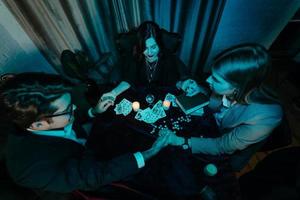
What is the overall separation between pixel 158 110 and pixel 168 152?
0.41m

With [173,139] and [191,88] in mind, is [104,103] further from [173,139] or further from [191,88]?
[191,88]

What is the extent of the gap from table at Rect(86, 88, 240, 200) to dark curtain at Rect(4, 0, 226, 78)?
1208mm

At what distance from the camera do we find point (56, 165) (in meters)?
1.12

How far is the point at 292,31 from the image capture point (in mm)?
3234

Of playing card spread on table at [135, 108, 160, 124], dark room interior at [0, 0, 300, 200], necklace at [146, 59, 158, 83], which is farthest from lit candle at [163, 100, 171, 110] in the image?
necklace at [146, 59, 158, 83]

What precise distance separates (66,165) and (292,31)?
423 cm

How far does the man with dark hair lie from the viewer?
41.8 inches

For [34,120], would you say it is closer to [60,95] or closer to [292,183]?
[60,95]

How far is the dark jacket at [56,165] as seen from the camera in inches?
42.0

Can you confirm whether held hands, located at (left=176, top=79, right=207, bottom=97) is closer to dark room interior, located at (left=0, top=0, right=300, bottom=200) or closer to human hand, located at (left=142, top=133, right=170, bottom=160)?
dark room interior, located at (left=0, top=0, right=300, bottom=200)

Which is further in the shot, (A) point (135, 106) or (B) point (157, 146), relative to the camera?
(A) point (135, 106)

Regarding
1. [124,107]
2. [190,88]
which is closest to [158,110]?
[124,107]

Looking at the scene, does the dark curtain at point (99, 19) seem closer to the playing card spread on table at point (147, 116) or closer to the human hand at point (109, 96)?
the human hand at point (109, 96)

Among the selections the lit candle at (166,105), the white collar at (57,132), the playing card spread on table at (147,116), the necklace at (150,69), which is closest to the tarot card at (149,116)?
the playing card spread on table at (147,116)
